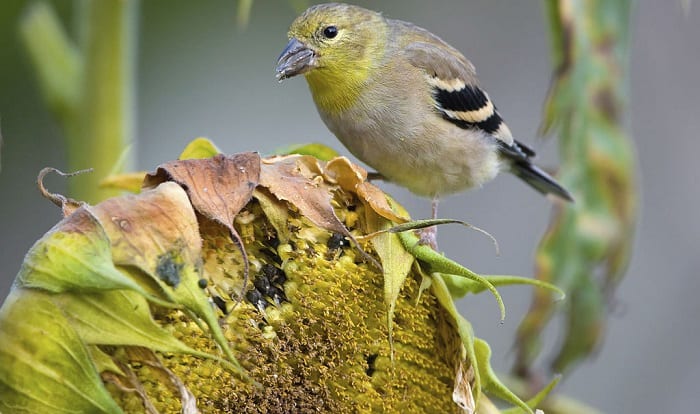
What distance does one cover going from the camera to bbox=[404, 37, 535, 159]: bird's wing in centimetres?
286

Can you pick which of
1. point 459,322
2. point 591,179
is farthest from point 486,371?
point 591,179

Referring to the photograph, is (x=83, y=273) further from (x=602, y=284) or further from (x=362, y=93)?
(x=362, y=93)

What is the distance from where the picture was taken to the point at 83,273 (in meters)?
1.42

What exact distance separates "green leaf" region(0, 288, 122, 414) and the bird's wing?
1555mm

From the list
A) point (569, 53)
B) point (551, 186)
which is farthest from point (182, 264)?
point (551, 186)

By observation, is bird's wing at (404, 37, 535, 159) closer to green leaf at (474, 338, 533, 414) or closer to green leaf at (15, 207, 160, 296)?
green leaf at (474, 338, 533, 414)

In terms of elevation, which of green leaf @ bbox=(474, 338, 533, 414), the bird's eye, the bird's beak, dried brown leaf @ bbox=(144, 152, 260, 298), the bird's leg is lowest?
green leaf @ bbox=(474, 338, 533, 414)

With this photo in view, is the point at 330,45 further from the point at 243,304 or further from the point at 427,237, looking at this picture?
the point at 243,304

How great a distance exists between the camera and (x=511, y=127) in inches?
190

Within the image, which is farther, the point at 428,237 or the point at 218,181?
the point at 428,237

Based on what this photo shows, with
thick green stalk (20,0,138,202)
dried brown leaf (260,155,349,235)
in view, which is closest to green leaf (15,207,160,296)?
dried brown leaf (260,155,349,235)

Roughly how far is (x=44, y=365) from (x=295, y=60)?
4.33ft

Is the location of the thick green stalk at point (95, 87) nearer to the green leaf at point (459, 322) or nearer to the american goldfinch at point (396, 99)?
the american goldfinch at point (396, 99)

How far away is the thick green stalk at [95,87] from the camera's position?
7.31 ft
